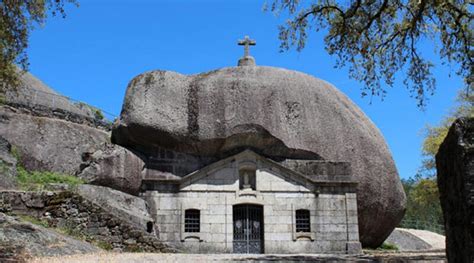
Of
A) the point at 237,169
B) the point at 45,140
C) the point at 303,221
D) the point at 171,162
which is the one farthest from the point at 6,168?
the point at 303,221

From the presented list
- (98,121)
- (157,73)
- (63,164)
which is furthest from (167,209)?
(98,121)

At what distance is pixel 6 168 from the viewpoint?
19641 mm

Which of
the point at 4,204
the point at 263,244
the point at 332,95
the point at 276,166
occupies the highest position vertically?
the point at 332,95

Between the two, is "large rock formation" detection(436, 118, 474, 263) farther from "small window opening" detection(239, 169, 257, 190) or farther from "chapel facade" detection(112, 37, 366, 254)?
"small window opening" detection(239, 169, 257, 190)

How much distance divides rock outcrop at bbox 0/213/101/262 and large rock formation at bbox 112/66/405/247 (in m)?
8.66

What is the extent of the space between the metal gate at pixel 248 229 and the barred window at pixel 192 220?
1.47m

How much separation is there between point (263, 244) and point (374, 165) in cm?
662

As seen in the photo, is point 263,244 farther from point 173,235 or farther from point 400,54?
point 400,54

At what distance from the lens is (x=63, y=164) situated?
2678 centimetres

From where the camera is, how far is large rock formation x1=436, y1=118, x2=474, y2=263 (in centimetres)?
526

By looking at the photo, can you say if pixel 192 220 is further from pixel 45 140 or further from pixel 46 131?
pixel 46 131

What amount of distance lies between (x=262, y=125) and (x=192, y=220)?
191 inches

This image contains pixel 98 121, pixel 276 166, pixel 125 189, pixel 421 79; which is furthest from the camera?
pixel 98 121

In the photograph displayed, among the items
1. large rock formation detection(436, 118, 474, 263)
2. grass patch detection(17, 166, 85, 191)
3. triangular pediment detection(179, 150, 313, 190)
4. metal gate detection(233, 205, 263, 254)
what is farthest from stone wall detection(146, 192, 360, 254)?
large rock formation detection(436, 118, 474, 263)
